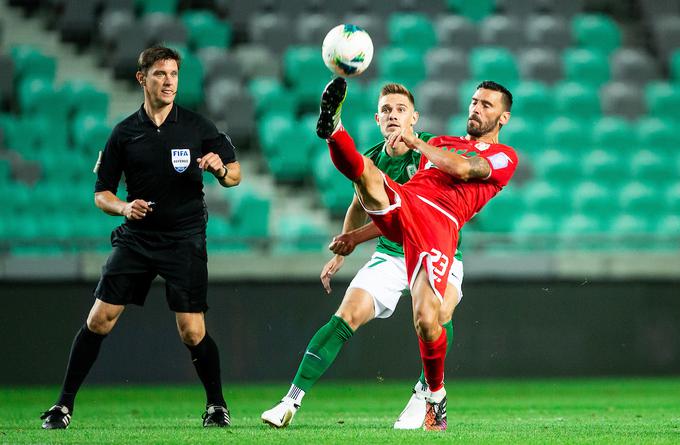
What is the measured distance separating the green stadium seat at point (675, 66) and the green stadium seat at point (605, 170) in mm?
2065

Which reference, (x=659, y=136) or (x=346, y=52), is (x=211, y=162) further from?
(x=659, y=136)

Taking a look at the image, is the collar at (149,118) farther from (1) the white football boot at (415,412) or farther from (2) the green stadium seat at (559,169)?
(2) the green stadium seat at (559,169)

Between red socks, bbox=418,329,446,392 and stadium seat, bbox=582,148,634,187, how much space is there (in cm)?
742

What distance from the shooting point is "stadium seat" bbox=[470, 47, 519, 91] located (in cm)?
1362

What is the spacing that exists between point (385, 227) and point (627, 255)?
5.58 meters

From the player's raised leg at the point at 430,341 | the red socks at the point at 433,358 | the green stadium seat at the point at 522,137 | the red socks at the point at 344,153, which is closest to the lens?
the red socks at the point at 344,153

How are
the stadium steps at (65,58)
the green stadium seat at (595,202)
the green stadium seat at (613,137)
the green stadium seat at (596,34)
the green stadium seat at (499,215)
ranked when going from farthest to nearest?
the green stadium seat at (596,34) < the stadium steps at (65,58) < the green stadium seat at (613,137) < the green stadium seat at (595,202) < the green stadium seat at (499,215)

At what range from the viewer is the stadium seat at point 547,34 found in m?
14.2

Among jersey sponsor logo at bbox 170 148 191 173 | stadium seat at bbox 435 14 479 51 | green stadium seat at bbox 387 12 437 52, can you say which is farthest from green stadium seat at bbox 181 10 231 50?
jersey sponsor logo at bbox 170 148 191 173

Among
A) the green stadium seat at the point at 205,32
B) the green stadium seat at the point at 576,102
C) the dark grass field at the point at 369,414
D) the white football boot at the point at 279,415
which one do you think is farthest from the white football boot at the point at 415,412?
the green stadium seat at the point at 205,32

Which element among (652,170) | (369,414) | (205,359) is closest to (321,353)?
(205,359)

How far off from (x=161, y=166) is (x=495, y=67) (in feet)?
27.9

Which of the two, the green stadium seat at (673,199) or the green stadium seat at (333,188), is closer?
the green stadium seat at (333,188)

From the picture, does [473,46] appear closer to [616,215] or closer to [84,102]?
[616,215]
